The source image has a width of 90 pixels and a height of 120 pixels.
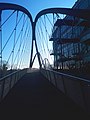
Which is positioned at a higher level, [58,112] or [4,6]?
[4,6]

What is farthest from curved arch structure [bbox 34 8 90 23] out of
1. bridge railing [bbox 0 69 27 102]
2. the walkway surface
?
the walkway surface

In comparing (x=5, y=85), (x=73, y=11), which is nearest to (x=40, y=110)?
(x=5, y=85)

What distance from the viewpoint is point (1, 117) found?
26.3ft

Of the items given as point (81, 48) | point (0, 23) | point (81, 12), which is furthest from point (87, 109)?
point (81, 48)

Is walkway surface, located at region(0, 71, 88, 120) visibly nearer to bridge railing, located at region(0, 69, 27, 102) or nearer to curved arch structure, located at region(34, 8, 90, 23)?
bridge railing, located at region(0, 69, 27, 102)

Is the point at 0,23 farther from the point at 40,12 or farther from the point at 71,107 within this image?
the point at 71,107

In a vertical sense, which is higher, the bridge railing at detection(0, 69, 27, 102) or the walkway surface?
the bridge railing at detection(0, 69, 27, 102)

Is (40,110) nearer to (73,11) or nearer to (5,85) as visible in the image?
(5,85)

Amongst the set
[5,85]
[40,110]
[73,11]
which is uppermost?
[73,11]

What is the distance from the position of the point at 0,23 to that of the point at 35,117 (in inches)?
825

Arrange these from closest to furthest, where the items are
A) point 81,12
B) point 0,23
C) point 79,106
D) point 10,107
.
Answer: point 79,106 < point 10,107 < point 0,23 < point 81,12

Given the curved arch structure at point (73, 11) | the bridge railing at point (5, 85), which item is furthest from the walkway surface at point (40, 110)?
the curved arch structure at point (73, 11)

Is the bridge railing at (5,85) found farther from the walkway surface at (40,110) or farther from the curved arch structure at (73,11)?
the curved arch structure at (73,11)

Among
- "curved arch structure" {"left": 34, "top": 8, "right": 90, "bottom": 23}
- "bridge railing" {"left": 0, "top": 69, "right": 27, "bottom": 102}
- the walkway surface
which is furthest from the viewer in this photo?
"curved arch structure" {"left": 34, "top": 8, "right": 90, "bottom": 23}
